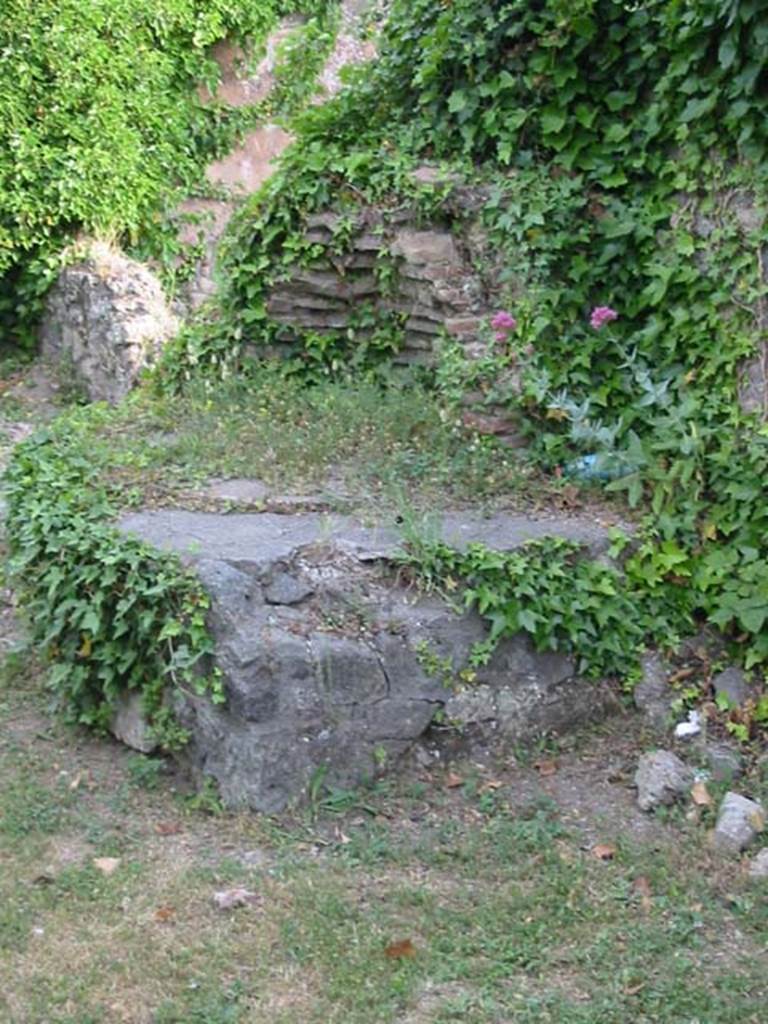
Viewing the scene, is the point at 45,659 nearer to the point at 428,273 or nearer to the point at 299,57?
the point at 428,273

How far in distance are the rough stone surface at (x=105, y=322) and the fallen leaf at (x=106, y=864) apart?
409 centimetres

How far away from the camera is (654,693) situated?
5.67m

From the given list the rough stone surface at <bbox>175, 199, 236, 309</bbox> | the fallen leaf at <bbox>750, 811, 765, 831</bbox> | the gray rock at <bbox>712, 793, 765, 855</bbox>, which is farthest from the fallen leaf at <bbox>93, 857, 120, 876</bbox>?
A: the rough stone surface at <bbox>175, 199, 236, 309</bbox>

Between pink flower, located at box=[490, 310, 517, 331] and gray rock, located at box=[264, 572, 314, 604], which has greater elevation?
pink flower, located at box=[490, 310, 517, 331]

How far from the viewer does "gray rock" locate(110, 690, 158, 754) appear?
214 inches

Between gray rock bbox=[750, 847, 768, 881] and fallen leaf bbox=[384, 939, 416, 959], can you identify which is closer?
fallen leaf bbox=[384, 939, 416, 959]

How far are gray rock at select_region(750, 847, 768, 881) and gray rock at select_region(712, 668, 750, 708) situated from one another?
2.80 ft

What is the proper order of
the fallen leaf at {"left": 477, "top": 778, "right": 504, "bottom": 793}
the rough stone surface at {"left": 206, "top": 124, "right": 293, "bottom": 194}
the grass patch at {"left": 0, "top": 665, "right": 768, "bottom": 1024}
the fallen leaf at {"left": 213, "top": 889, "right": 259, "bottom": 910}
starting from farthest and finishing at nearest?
the rough stone surface at {"left": 206, "top": 124, "right": 293, "bottom": 194} < the fallen leaf at {"left": 477, "top": 778, "right": 504, "bottom": 793} < the fallen leaf at {"left": 213, "top": 889, "right": 259, "bottom": 910} < the grass patch at {"left": 0, "top": 665, "right": 768, "bottom": 1024}

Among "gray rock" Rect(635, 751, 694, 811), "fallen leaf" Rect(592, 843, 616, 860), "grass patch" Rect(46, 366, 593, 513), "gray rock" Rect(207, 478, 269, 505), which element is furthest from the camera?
"grass patch" Rect(46, 366, 593, 513)

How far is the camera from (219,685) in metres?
5.11

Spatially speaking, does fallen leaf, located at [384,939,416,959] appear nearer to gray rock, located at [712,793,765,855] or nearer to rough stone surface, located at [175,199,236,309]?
gray rock, located at [712,793,765,855]

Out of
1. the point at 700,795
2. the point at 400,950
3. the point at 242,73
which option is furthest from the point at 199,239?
the point at 400,950

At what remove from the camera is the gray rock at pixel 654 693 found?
5.61 metres

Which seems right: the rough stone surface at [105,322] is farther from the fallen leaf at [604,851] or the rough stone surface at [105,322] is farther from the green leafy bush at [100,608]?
the fallen leaf at [604,851]
